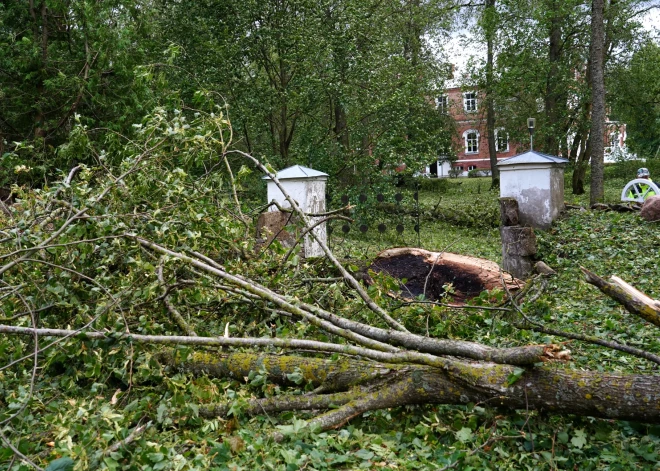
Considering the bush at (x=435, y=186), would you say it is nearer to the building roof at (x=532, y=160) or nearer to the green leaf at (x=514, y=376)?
the building roof at (x=532, y=160)

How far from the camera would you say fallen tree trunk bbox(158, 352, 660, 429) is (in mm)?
2791

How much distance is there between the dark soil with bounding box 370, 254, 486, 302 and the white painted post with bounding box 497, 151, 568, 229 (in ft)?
13.4

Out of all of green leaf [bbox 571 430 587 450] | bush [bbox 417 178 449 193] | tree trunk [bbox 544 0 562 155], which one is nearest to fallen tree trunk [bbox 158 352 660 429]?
green leaf [bbox 571 430 587 450]

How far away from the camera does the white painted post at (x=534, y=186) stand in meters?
9.62

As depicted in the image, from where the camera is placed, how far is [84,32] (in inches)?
469

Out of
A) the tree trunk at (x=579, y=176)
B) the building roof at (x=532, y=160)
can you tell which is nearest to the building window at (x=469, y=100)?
the tree trunk at (x=579, y=176)

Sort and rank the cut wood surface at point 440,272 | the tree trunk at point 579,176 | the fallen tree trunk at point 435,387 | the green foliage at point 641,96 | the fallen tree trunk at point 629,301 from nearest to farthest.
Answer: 1. the fallen tree trunk at point 435,387
2. the fallen tree trunk at point 629,301
3. the cut wood surface at point 440,272
4. the tree trunk at point 579,176
5. the green foliage at point 641,96

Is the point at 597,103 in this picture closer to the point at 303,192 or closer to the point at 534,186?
the point at 534,186

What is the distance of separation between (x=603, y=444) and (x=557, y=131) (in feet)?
59.8

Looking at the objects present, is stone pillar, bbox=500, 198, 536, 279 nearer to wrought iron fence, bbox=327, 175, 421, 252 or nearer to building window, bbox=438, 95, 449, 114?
wrought iron fence, bbox=327, 175, 421, 252

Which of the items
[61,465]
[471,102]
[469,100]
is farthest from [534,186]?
[471,102]

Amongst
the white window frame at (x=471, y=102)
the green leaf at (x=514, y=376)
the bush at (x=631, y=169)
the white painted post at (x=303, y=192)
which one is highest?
the white window frame at (x=471, y=102)

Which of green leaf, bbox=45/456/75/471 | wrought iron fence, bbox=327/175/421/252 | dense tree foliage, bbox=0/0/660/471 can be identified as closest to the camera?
green leaf, bbox=45/456/75/471

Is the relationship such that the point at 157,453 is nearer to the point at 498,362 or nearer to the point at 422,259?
the point at 498,362
